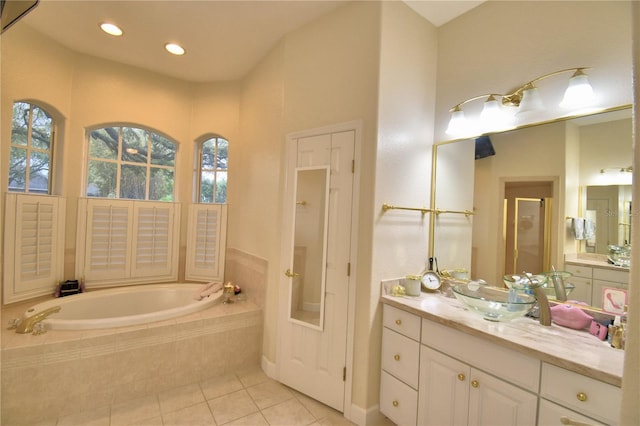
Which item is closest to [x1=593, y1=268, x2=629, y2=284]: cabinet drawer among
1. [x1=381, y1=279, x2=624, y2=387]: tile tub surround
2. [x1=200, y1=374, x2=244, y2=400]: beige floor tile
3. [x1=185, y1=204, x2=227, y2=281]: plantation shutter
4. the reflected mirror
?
[x1=381, y1=279, x2=624, y2=387]: tile tub surround

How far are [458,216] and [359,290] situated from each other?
3.20 feet

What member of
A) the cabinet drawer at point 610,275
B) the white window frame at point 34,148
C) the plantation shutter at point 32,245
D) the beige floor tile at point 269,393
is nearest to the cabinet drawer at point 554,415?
Result: the cabinet drawer at point 610,275

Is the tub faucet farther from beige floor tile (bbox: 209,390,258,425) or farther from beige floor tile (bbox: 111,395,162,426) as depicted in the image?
beige floor tile (bbox: 209,390,258,425)

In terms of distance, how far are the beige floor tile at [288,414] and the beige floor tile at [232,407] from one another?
13 cm

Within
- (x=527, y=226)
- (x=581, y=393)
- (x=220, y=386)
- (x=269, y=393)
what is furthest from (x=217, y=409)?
(x=527, y=226)

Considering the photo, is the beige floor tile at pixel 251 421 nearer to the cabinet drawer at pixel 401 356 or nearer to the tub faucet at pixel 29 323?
the cabinet drawer at pixel 401 356

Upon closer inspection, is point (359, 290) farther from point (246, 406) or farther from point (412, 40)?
point (412, 40)

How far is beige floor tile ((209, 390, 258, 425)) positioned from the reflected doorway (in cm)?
206

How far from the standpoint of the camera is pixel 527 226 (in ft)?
5.76

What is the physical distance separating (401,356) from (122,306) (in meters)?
2.82

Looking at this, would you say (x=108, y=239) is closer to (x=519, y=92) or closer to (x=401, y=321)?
(x=401, y=321)

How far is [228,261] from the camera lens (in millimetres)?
3307

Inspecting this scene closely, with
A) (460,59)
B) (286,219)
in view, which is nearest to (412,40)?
(460,59)

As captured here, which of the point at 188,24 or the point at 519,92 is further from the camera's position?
the point at 188,24
